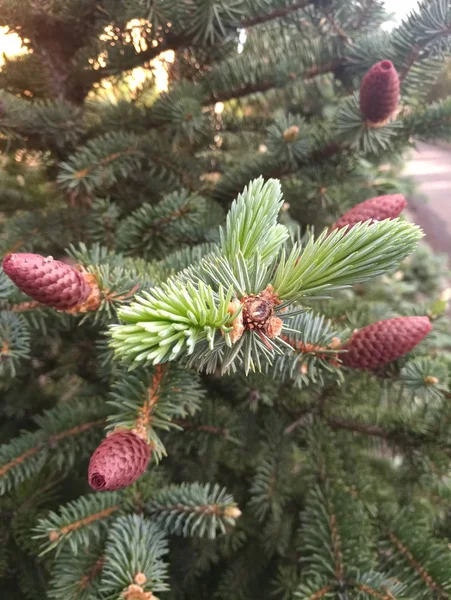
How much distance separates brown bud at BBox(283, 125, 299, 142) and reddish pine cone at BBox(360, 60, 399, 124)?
10 cm

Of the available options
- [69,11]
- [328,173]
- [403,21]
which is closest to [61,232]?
[69,11]

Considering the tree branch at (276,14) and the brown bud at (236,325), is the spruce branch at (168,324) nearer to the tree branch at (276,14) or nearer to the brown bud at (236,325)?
the brown bud at (236,325)

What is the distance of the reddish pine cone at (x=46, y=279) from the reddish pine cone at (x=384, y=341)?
0.27 m

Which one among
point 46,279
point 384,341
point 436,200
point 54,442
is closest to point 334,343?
point 384,341

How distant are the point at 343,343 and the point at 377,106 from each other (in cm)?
32

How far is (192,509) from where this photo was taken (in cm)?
47

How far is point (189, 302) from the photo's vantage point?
0.25 m

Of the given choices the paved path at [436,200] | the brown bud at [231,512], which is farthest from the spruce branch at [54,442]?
the paved path at [436,200]

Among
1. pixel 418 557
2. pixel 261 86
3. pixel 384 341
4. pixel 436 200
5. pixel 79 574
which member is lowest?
pixel 436 200

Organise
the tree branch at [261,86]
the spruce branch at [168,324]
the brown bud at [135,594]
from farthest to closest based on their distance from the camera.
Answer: the tree branch at [261,86]
the brown bud at [135,594]
the spruce branch at [168,324]

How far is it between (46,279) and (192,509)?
0.30 metres

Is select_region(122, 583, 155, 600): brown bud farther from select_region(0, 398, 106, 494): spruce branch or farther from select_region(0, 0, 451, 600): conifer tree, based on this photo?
select_region(0, 398, 106, 494): spruce branch

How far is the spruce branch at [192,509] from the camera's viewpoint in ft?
1.50

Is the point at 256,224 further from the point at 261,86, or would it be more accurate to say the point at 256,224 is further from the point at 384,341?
the point at 261,86
